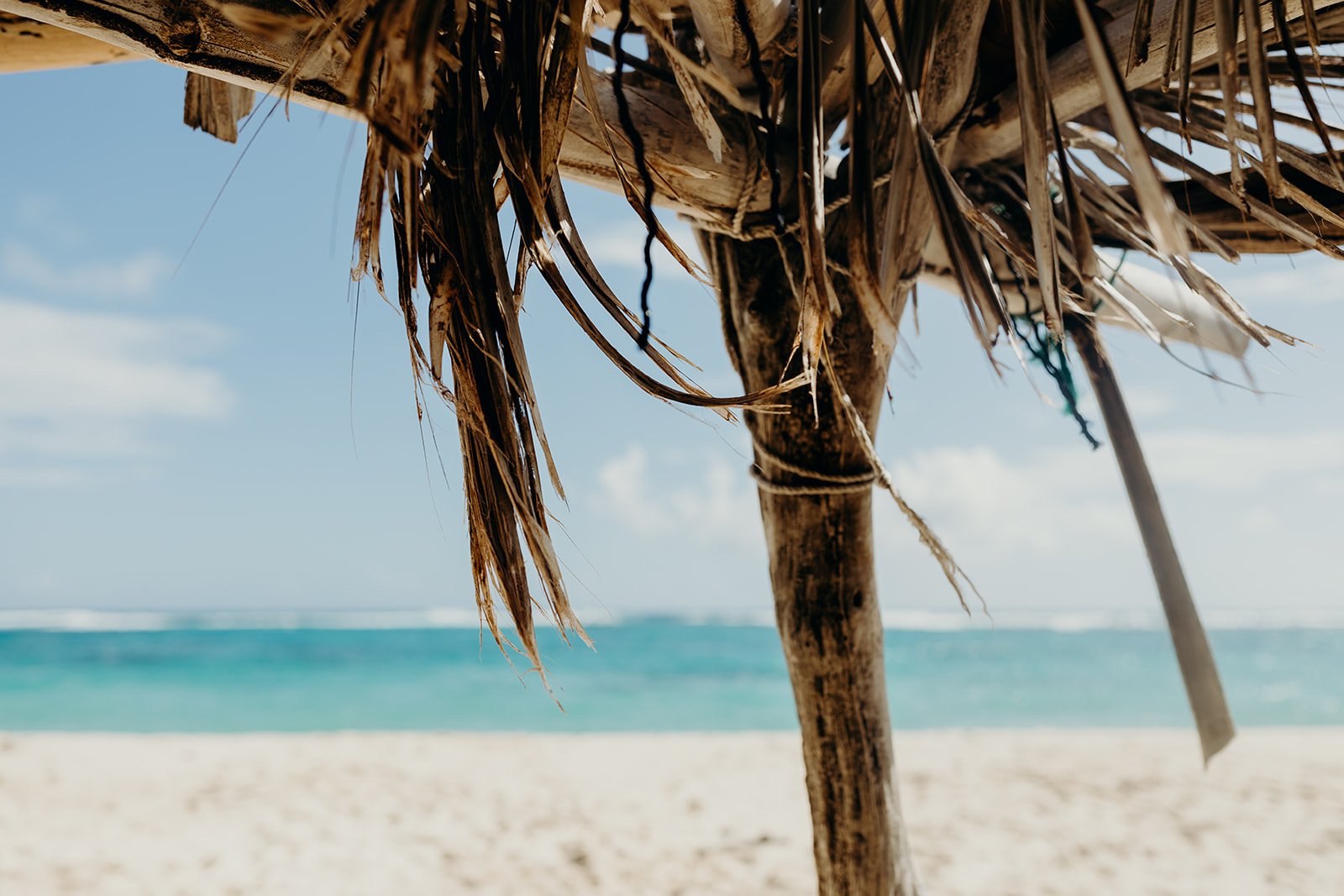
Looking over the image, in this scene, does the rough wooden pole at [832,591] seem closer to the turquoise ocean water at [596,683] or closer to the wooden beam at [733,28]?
the wooden beam at [733,28]

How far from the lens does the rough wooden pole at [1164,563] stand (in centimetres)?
159

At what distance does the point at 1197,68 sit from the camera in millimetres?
1336

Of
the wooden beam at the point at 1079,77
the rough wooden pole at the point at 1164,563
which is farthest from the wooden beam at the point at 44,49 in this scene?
the rough wooden pole at the point at 1164,563

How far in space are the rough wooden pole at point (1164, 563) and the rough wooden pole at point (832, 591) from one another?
2.28 ft

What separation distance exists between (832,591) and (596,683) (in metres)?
12.8

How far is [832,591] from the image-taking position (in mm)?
1234

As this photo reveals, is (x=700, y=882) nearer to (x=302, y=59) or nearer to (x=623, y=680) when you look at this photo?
(x=302, y=59)

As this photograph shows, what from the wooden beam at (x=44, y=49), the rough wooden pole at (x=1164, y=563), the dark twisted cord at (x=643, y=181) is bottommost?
the rough wooden pole at (x=1164, y=563)

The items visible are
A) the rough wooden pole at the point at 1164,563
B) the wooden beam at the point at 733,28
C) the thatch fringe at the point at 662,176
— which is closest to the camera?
the thatch fringe at the point at 662,176

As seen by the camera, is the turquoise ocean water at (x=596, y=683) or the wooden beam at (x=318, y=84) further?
the turquoise ocean water at (x=596, y=683)

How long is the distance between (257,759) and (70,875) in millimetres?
1938

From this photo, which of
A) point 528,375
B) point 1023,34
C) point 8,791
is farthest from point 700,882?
point 8,791

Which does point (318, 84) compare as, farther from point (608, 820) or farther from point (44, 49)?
point (608, 820)

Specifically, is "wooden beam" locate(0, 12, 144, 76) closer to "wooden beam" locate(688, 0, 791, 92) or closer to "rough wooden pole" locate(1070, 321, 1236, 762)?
"wooden beam" locate(688, 0, 791, 92)
